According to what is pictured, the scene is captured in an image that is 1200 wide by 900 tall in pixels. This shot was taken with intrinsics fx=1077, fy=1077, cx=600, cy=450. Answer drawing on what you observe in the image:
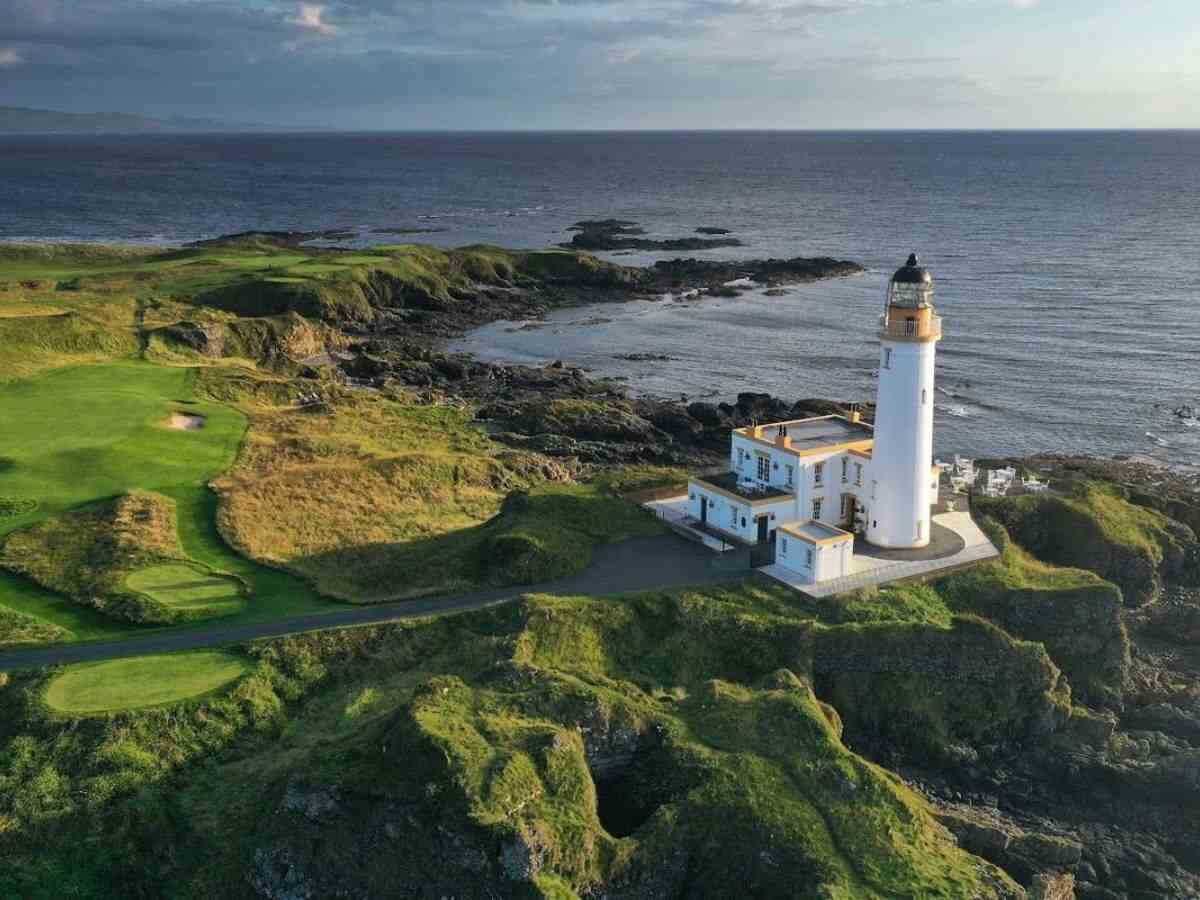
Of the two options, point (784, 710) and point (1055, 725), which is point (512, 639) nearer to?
point (784, 710)

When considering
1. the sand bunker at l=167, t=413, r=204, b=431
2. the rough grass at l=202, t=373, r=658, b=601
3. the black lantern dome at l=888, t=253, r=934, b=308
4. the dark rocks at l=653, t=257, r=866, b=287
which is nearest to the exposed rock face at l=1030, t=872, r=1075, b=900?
the rough grass at l=202, t=373, r=658, b=601

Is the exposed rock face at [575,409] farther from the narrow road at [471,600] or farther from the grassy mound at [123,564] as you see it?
the grassy mound at [123,564]

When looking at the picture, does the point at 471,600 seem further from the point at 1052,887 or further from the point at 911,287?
the point at 911,287

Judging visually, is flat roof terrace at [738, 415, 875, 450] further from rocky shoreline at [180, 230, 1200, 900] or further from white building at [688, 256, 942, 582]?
rocky shoreline at [180, 230, 1200, 900]

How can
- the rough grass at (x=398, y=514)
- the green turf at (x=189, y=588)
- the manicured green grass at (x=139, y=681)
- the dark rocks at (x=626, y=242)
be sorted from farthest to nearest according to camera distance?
the dark rocks at (x=626, y=242) → the rough grass at (x=398, y=514) → the green turf at (x=189, y=588) → the manicured green grass at (x=139, y=681)

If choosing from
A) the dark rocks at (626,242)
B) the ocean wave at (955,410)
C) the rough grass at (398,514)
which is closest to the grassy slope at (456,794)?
the rough grass at (398,514)

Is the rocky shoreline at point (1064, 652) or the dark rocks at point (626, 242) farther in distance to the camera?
Result: the dark rocks at point (626, 242)

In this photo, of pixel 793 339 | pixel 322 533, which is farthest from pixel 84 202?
pixel 322 533
